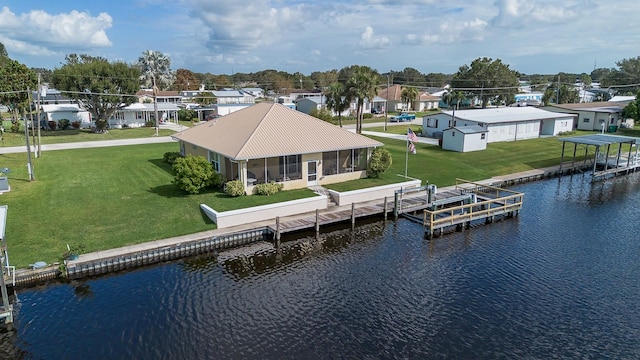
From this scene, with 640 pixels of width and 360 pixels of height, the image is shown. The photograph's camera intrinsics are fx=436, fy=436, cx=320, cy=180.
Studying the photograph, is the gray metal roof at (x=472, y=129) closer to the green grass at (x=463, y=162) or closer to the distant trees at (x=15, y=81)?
the green grass at (x=463, y=162)

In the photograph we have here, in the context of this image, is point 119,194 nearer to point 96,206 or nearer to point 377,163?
point 96,206

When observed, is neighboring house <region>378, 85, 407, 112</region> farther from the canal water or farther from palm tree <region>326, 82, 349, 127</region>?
the canal water

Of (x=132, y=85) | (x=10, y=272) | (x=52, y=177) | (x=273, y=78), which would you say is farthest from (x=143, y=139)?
(x=273, y=78)

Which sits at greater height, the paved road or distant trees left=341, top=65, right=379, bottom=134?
distant trees left=341, top=65, right=379, bottom=134

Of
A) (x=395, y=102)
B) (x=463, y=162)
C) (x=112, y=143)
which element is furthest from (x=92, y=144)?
(x=395, y=102)

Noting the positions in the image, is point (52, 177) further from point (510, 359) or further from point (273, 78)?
point (273, 78)

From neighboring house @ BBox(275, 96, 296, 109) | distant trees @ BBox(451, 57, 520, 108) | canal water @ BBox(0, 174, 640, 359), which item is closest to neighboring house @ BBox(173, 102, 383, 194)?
canal water @ BBox(0, 174, 640, 359)
